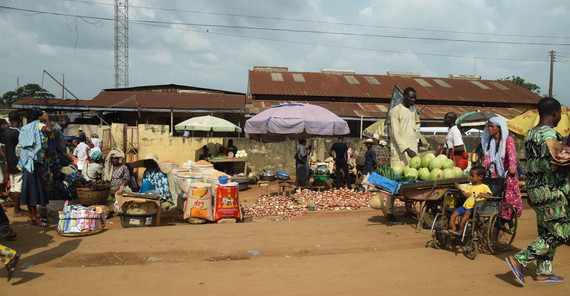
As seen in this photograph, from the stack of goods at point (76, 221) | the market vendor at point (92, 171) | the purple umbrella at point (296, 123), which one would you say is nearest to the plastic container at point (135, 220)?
the stack of goods at point (76, 221)

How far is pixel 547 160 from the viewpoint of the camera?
391cm

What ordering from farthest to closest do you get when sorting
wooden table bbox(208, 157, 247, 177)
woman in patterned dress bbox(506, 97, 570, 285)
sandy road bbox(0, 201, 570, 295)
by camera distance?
wooden table bbox(208, 157, 247, 177) < sandy road bbox(0, 201, 570, 295) < woman in patterned dress bbox(506, 97, 570, 285)

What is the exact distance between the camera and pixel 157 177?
8.02 metres

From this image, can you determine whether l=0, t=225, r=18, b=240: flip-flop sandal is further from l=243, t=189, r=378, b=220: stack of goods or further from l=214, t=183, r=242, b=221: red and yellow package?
l=243, t=189, r=378, b=220: stack of goods

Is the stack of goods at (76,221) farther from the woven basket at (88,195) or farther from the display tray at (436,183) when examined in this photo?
the display tray at (436,183)

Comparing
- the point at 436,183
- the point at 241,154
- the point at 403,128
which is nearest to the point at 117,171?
the point at 241,154

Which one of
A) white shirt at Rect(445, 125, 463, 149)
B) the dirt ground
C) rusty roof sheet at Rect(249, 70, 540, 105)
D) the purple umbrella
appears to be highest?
rusty roof sheet at Rect(249, 70, 540, 105)

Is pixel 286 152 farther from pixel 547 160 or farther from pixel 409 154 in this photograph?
pixel 547 160

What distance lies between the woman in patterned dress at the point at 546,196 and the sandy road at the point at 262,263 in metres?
0.29

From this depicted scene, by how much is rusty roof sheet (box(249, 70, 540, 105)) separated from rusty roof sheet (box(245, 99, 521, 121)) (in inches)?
27.7

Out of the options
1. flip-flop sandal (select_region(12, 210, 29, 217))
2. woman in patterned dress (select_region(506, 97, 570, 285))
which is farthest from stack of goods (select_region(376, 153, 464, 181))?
flip-flop sandal (select_region(12, 210, 29, 217))

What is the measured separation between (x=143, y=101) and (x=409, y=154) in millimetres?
17148

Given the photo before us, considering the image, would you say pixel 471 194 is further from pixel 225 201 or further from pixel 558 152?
pixel 225 201

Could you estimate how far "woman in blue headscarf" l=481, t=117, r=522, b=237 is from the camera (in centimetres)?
562
